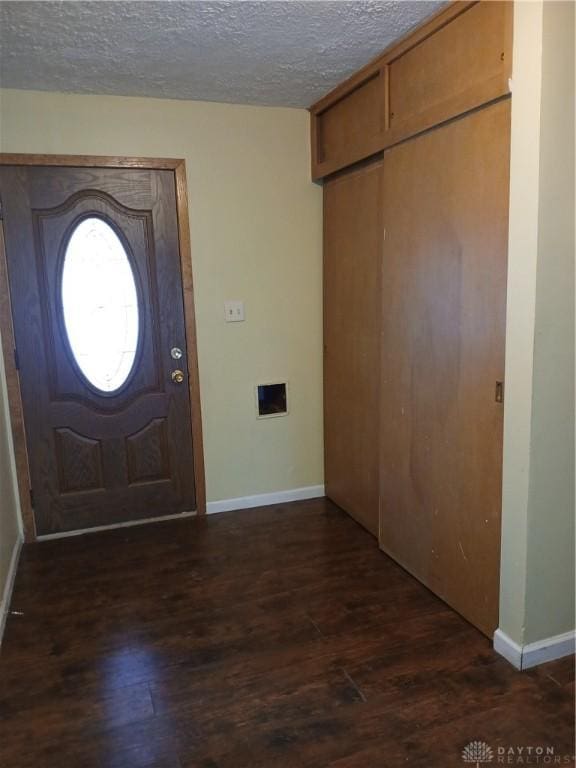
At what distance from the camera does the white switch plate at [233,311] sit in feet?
10.7

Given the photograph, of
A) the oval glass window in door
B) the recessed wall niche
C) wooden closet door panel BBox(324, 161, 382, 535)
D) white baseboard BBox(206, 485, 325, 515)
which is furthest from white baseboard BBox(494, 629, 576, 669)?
the oval glass window in door

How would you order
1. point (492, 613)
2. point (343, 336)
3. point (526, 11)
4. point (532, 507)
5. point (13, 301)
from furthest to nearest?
point (343, 336)
point (13, 301)
point (492, 613)
point (532, 507)
point (526, 11)

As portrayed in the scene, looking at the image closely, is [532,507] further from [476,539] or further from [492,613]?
[492,613]

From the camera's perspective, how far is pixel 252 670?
6.71 ft

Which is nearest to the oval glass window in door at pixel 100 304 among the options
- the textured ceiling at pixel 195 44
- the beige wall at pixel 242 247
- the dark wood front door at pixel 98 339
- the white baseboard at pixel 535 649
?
the dark wood front door at pixel 98 339

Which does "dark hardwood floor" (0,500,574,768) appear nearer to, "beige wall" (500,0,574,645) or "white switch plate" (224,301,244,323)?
"beige wall" (500,0,574,645)

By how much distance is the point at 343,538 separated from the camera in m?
3.06

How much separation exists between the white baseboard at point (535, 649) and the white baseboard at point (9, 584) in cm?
195

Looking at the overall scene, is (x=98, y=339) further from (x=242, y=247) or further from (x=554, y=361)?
(x=554, y=361)

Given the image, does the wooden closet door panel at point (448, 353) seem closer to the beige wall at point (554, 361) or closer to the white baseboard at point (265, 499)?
the beige wall at point (554, 361)

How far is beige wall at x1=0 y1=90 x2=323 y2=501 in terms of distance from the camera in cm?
292

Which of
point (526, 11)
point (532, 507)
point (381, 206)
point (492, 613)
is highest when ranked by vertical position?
point (526, 11)

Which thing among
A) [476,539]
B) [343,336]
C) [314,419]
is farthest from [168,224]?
[476,539]

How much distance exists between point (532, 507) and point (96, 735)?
1595 millimetres
